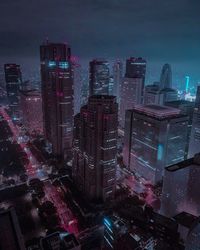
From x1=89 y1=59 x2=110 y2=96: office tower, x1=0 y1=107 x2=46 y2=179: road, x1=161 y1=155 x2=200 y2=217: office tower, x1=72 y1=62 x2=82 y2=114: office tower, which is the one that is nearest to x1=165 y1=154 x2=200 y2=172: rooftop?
x1=161 y1=155 x2=200 y2=217: office tower

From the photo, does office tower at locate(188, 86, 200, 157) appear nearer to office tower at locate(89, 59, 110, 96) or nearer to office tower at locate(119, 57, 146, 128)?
office tower at locate(119, 57, 146, 128)

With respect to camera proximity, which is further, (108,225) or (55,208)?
(55,208)

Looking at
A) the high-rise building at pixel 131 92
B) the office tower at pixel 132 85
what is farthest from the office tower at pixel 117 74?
the high-rise building at pixel 131 92

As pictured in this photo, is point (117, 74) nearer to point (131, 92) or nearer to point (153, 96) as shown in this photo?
point (131, 92)

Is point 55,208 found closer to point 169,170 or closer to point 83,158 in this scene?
point 83,158

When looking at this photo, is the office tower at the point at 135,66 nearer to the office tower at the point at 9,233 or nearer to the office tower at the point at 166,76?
the office tower at the point at 166,76

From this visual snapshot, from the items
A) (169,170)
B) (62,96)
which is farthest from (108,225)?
(62,96)
